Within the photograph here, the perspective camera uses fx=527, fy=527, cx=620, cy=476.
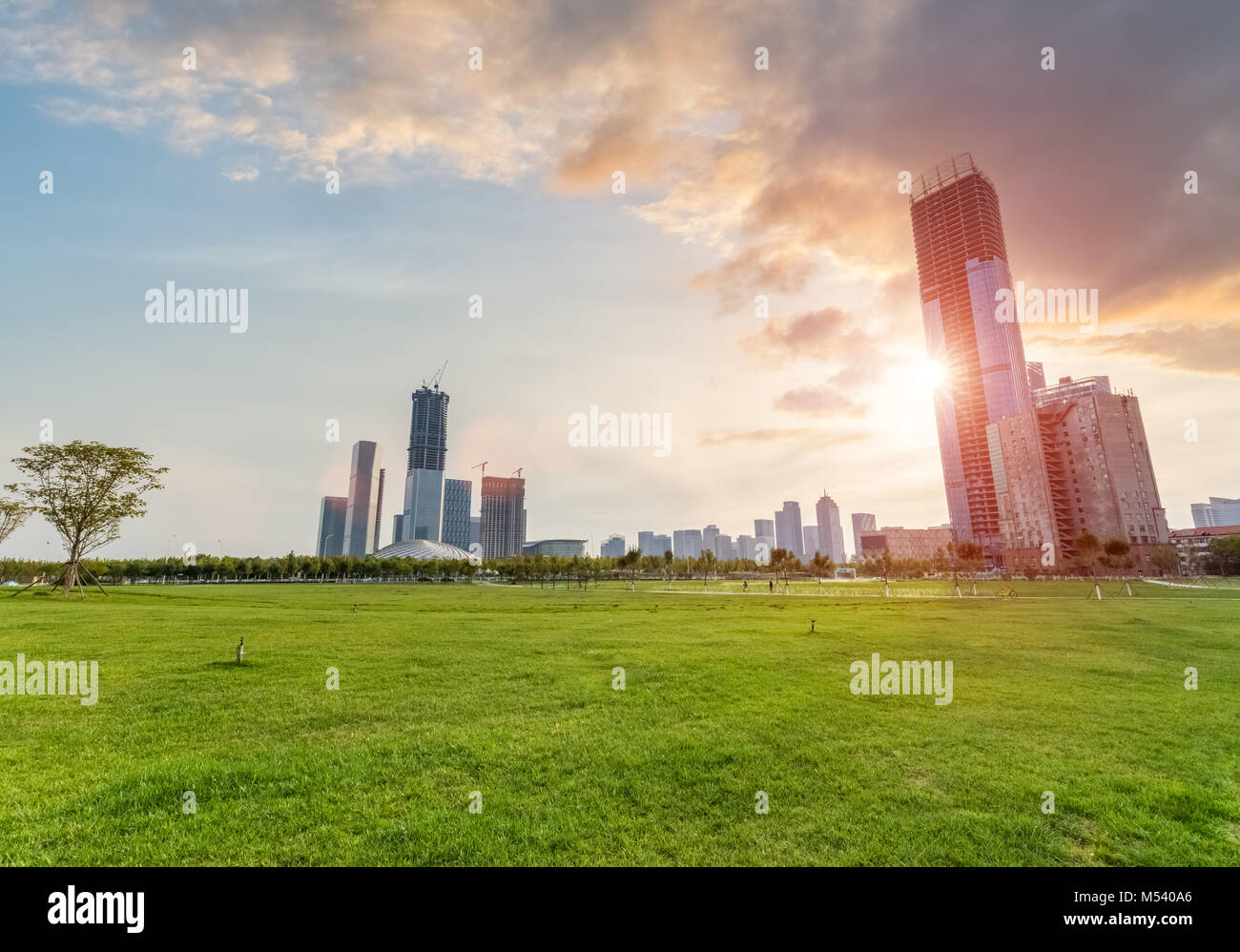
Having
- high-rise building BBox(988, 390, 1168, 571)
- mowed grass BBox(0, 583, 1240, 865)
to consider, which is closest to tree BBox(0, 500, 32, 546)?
mowed grass BBox(0, 583, 1240, 865)

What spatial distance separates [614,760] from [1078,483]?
700 ft

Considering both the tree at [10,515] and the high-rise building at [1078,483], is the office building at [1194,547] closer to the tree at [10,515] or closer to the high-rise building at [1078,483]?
the high-rise building at [1078,483]

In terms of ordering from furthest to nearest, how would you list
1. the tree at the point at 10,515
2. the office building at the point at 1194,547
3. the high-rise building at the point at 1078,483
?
the high-rise building at the point at 1078,483 → the office building at the point at 1194,547 → the tree at the point at 10,515

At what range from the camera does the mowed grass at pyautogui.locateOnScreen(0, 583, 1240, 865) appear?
7320 mm

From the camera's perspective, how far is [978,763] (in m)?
10.4

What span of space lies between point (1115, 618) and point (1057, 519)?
16942 cm

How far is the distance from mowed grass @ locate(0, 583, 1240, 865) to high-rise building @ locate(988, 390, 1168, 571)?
591 ft

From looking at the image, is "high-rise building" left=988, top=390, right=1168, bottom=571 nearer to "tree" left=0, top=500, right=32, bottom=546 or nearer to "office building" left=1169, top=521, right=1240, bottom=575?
"office building" left=1169, top=521, right=1240, bottom=575

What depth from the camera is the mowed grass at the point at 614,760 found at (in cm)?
732

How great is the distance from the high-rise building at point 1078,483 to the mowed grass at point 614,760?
591 ft

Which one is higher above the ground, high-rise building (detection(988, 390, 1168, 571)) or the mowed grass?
high-rise building (detection(988, 390, 1168, 571))

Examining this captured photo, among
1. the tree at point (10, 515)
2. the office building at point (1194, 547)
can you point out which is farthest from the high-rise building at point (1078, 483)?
the tree at point (10, 515)

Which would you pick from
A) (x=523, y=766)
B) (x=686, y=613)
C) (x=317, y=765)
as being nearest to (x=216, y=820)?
(x=317, y=765)
